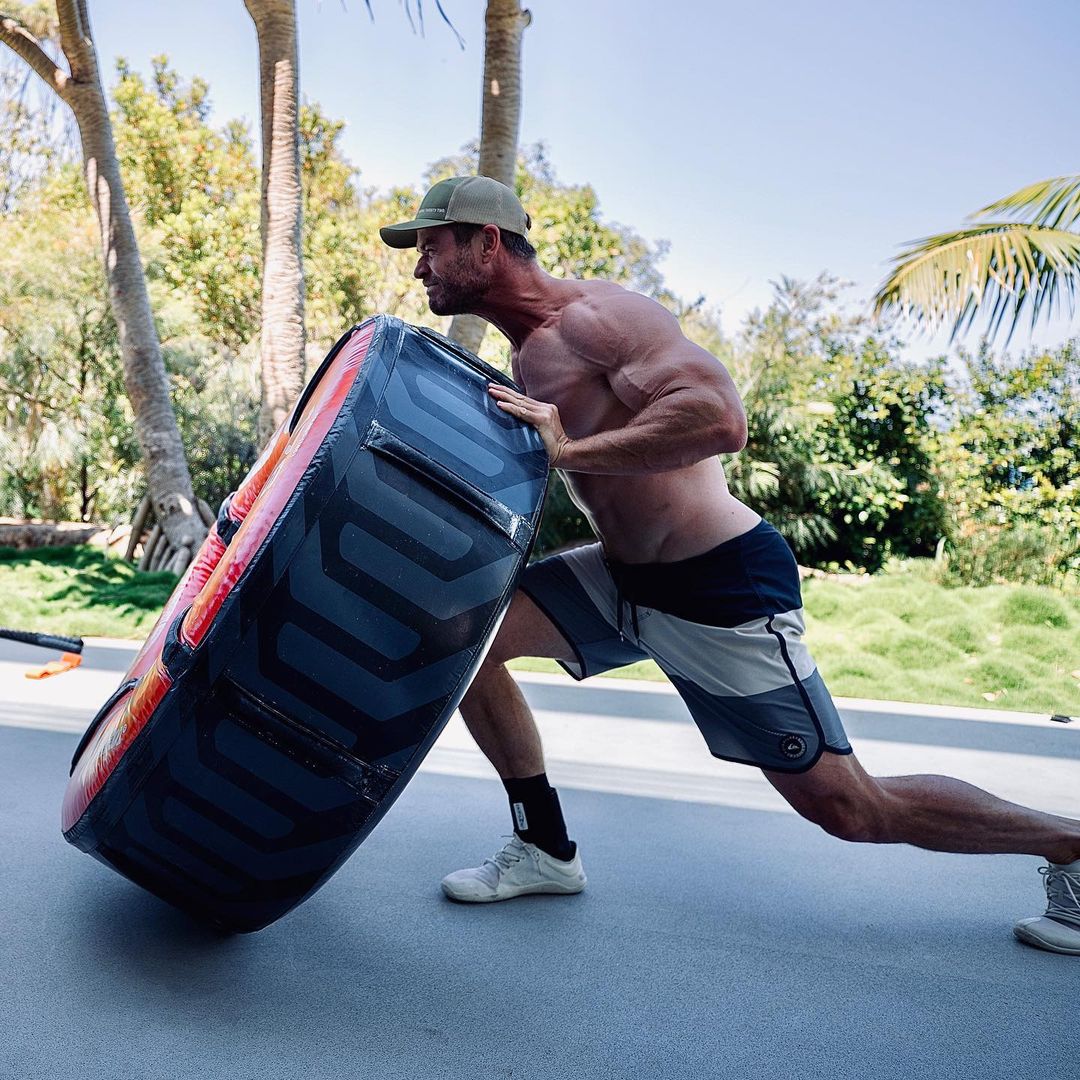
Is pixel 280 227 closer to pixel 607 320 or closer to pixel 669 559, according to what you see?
pixel 607 320

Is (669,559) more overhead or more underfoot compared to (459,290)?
more underfoot

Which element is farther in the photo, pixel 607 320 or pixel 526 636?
pixel 526 636

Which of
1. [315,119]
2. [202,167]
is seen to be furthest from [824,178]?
[202,167]

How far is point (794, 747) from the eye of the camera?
81.2 inches

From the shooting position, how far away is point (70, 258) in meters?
10.1

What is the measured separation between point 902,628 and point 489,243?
16.3ft

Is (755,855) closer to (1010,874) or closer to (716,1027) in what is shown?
(1010,874)

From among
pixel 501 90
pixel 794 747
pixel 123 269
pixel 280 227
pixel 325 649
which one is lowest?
pixel 794 747

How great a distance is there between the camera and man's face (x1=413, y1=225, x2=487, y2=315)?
86.6 inches

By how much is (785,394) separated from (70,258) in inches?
251

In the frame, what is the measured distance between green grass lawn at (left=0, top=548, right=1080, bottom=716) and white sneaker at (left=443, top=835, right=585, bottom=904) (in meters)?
3.30

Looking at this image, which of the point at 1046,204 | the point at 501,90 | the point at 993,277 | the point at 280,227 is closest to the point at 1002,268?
the point at 993,277

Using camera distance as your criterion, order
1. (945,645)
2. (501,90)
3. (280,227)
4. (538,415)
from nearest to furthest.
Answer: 1. (538,415)
2. (501,90)
3. (945,645)
4. (280,227)

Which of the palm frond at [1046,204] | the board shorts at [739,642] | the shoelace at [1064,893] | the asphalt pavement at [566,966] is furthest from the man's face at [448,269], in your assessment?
the palm frond at [1046,204]
